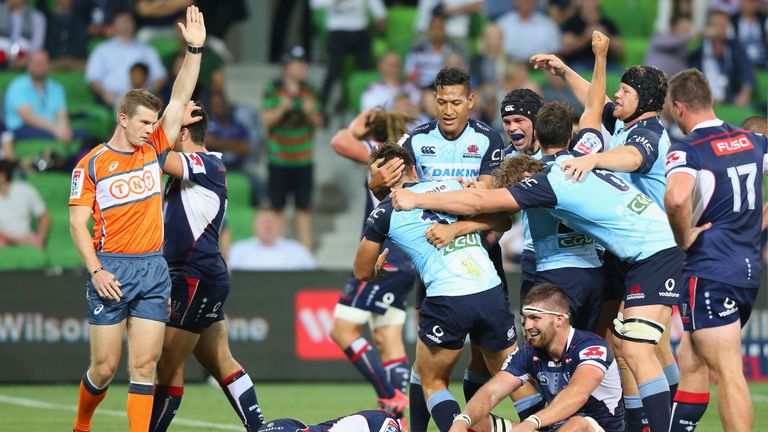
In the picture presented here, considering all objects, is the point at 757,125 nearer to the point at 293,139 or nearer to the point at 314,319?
the point at 314,319

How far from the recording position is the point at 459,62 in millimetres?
17312

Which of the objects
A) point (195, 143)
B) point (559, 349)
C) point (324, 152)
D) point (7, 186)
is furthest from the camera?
point (324, 152)

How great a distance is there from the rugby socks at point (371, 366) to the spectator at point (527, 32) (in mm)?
8377

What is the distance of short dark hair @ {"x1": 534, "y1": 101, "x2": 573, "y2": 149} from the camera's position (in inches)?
338

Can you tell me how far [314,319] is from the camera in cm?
1438

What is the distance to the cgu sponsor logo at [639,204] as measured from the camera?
8344mm

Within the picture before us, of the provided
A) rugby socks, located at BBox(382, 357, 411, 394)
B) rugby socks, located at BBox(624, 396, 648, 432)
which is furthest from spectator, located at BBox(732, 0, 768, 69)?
rugby socks, located at BBox(624, 396, 648, 432)

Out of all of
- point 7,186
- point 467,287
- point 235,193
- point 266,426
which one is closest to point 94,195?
point 266,426

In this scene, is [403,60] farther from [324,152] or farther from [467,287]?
[467,287]

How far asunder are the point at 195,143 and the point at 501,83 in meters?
9.46

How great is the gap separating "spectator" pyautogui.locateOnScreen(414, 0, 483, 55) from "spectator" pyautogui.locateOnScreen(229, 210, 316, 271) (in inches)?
191

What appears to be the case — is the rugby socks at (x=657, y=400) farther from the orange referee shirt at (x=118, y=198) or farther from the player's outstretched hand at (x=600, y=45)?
the orange referee shirt at (x=118, y=198)

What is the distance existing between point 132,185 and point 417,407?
2.53 meters

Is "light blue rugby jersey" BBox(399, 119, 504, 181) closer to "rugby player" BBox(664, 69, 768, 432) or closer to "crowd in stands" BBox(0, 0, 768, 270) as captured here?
"rugby player" BBox(664, 69, 768, 432)
